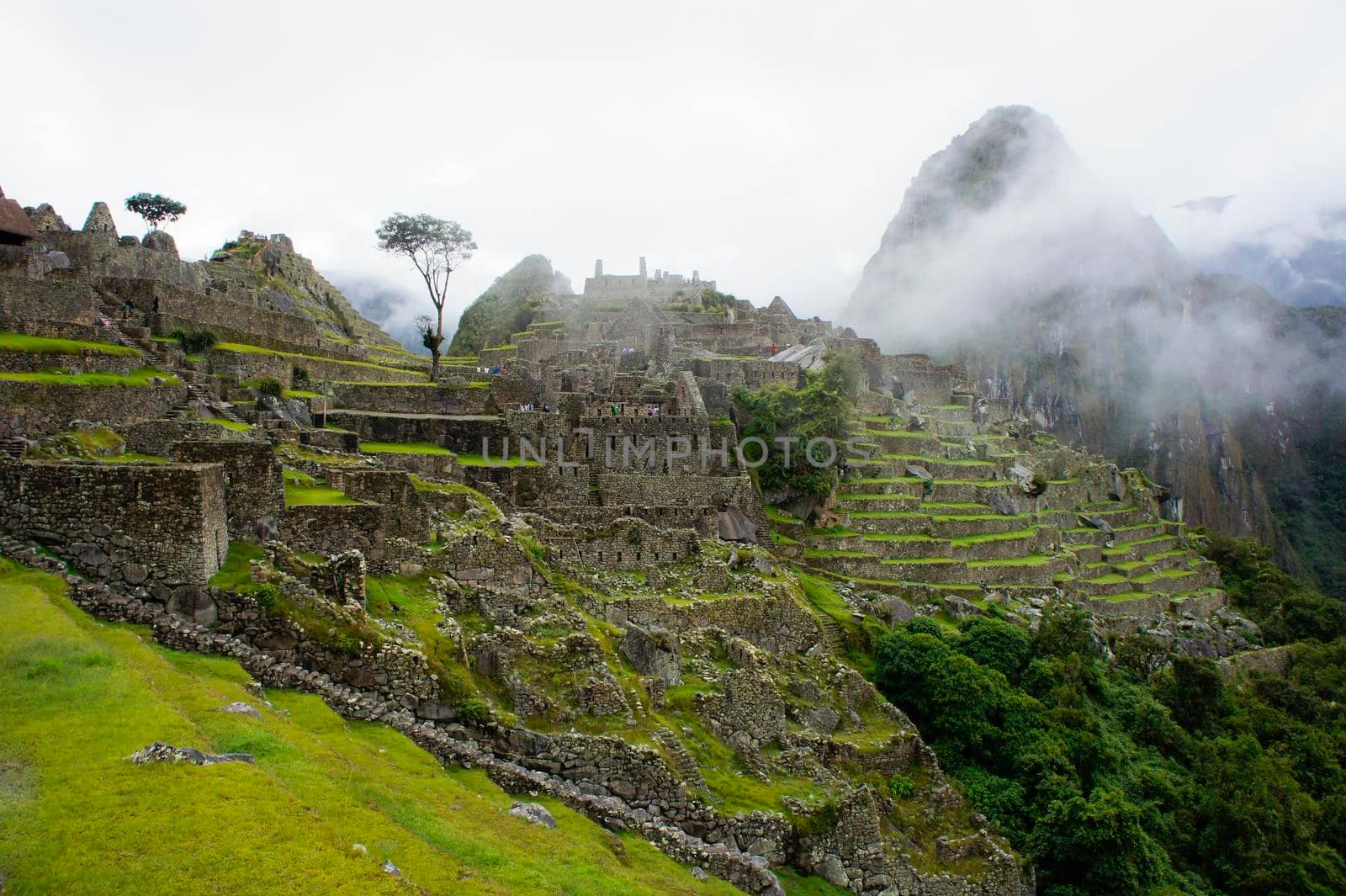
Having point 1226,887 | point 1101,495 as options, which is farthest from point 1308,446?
point 1226,887

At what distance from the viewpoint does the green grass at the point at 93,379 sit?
56.2 feet

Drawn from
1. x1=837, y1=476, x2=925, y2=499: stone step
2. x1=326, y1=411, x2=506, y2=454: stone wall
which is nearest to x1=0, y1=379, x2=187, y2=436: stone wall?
x1=326, y1=411, x2=506, y2=454: stone wall

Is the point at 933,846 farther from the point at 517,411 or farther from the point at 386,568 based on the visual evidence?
the point at 517,411

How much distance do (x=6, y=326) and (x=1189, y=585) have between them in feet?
196

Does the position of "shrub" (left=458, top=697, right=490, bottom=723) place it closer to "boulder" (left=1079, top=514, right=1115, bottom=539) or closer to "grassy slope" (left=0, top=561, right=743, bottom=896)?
"grassy slope" (left=0, top=561, right=743, bottom=896)

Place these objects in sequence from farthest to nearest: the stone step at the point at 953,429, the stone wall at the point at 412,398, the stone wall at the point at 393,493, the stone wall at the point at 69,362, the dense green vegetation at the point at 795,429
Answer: the stone step at the point at 953,429 < the dense green vegetation at the point at 795,429 < the stone wall at the point at 412,398 < the stone wall at the point at 69,362 < the stone wall at the point at 393,493

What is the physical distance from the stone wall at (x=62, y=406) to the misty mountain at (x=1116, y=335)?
113 meters

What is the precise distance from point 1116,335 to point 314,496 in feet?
481

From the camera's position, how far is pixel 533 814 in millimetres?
11508

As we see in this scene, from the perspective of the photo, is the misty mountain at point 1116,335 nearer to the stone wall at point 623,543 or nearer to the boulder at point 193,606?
the stone wall at point 623,543

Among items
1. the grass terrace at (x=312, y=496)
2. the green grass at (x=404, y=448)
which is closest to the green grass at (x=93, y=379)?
the grass terrace at (x=312, y=496)

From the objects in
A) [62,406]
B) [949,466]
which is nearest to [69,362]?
[62,406]

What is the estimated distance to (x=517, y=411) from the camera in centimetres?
3009

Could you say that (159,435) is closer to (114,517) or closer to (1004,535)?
(114,517)
